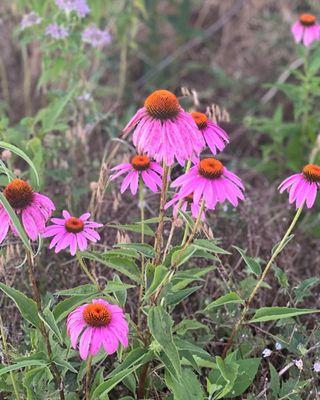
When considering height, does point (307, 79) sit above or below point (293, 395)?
above

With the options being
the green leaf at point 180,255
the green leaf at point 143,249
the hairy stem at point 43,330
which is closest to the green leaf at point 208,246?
the green leaf at point 180,255

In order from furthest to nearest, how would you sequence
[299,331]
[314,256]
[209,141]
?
[314,256], [299,331], [209,141]

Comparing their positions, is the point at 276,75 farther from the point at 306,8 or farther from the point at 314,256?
the point at 314,256

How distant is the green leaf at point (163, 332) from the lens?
134 centimetres

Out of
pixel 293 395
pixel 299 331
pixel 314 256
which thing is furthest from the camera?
pixel 314 256

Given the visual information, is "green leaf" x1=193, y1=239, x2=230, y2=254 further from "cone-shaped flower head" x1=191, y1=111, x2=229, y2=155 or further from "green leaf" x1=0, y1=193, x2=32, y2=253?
"green leaf" x1=0, y1=193, x2=32, y2=253

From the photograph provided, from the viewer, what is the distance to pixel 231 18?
4.28 metres

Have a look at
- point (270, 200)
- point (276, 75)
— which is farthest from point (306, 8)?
point (270, 200)

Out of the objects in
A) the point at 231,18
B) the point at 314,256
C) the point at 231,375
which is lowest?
the point at 314,256

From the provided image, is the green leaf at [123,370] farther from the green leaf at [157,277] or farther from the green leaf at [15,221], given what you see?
the green leaf at [15,221]

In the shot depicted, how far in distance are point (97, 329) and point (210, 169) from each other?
0.37 meters

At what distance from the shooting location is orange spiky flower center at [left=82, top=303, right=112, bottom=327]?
4.33ft

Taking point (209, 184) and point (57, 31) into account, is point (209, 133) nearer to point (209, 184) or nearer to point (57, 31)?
point (209, 184)

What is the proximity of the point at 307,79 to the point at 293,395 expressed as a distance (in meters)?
1.44
